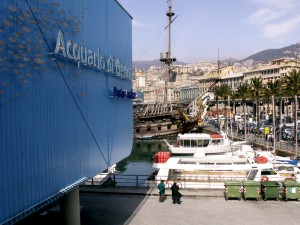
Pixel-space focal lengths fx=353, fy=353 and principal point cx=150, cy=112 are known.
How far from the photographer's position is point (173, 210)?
18062 mm

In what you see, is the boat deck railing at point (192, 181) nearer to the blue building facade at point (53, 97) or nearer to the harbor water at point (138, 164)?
the harbor water at point (138, 164)

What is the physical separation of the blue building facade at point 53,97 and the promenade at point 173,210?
3.30 m

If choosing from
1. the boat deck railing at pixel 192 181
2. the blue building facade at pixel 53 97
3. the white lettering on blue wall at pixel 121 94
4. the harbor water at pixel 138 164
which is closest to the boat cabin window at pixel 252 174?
the boat deck railing at pixel 192 181

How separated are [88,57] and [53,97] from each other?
297 centimetres

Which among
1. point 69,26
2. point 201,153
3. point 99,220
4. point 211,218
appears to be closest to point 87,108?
point 69,26

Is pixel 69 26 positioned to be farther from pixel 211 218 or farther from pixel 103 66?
pixel 211 218

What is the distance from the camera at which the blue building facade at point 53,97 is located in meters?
8.34

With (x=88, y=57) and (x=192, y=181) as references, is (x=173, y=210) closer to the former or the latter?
(x=192, y=181)

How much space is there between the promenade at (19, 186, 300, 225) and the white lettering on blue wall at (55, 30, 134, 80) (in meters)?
6.88

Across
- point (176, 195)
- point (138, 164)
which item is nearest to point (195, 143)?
point (138, 164)

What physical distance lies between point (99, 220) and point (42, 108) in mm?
8610

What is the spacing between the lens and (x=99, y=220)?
1661 centimetres

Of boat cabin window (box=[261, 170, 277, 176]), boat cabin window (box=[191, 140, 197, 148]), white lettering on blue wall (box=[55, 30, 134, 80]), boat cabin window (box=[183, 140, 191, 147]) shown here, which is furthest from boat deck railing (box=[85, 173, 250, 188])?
boat cabin window (box=[183, 140, 191, 147])

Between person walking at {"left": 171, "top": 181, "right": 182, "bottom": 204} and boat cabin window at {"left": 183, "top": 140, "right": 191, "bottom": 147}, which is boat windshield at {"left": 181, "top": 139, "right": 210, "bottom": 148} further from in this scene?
person walking at {"left": 171, "top": 181, "right": 182, "bottom": 204}
